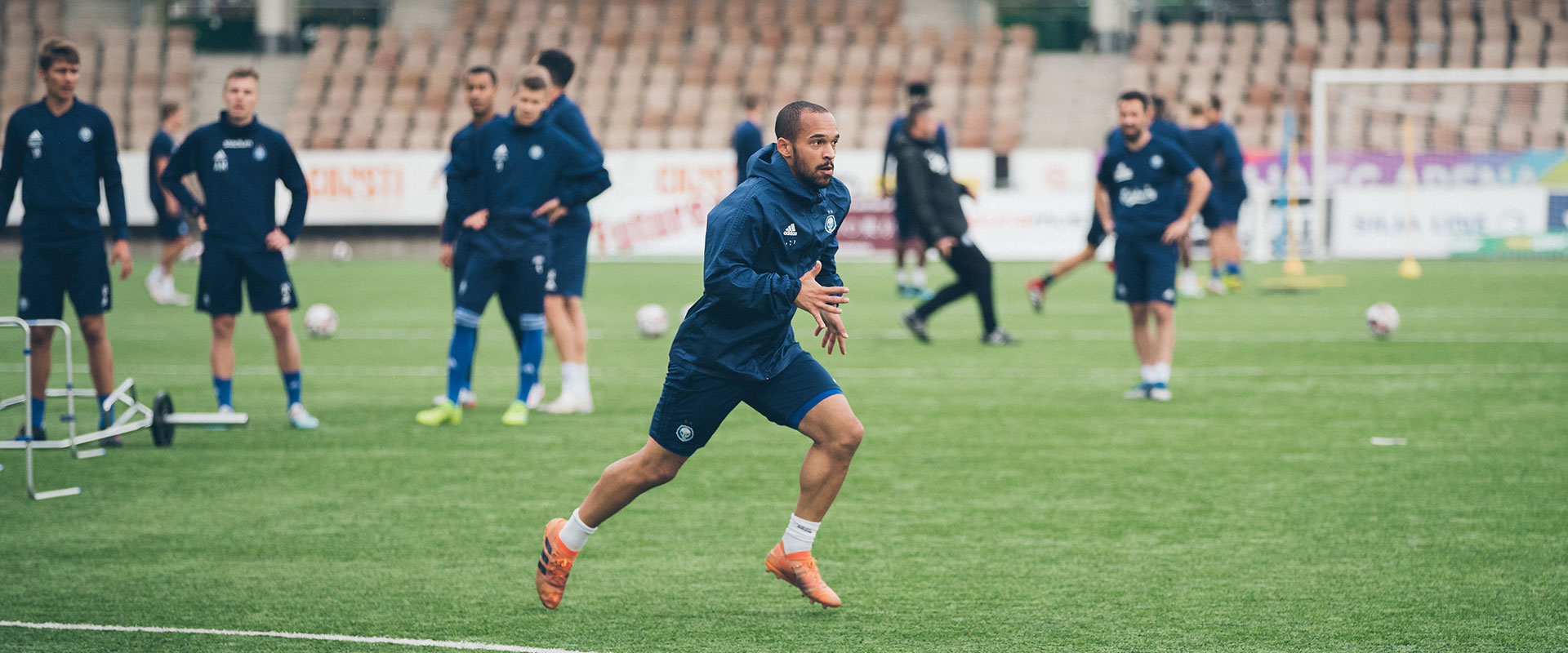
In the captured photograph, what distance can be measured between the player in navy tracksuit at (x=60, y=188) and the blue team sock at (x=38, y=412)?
1.70 ft

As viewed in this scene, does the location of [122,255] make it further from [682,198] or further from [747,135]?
[682,198]

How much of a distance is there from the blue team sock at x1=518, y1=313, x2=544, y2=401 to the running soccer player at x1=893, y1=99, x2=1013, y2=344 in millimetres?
4332

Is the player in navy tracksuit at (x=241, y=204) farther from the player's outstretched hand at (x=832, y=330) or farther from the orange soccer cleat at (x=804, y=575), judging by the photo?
the player's outstretched hand at (x=832, y=330)

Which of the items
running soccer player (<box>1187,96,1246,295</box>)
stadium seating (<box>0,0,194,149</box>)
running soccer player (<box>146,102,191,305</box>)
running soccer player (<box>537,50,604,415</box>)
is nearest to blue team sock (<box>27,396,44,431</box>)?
running soccer player (<box>537,50,604,415</box>)

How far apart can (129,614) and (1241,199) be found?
15.2 meters

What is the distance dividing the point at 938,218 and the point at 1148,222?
3475 mm

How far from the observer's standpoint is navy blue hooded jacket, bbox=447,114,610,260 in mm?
8719

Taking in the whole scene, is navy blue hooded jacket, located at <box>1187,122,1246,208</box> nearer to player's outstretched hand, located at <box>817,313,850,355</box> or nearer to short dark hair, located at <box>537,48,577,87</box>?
short dark hair, located at <box>537,48,577,87</box>

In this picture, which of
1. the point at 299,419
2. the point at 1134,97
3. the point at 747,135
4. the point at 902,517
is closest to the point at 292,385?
the point at 299,419

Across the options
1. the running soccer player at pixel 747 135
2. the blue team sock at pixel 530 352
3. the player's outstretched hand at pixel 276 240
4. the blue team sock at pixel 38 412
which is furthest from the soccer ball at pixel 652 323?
the blue team sock at pixel 38 412

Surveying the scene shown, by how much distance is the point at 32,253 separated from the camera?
7.79m

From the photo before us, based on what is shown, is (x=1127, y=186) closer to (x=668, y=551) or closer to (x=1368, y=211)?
(x=668, y=551)

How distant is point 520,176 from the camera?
8.70 metres

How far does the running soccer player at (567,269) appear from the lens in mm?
9133
